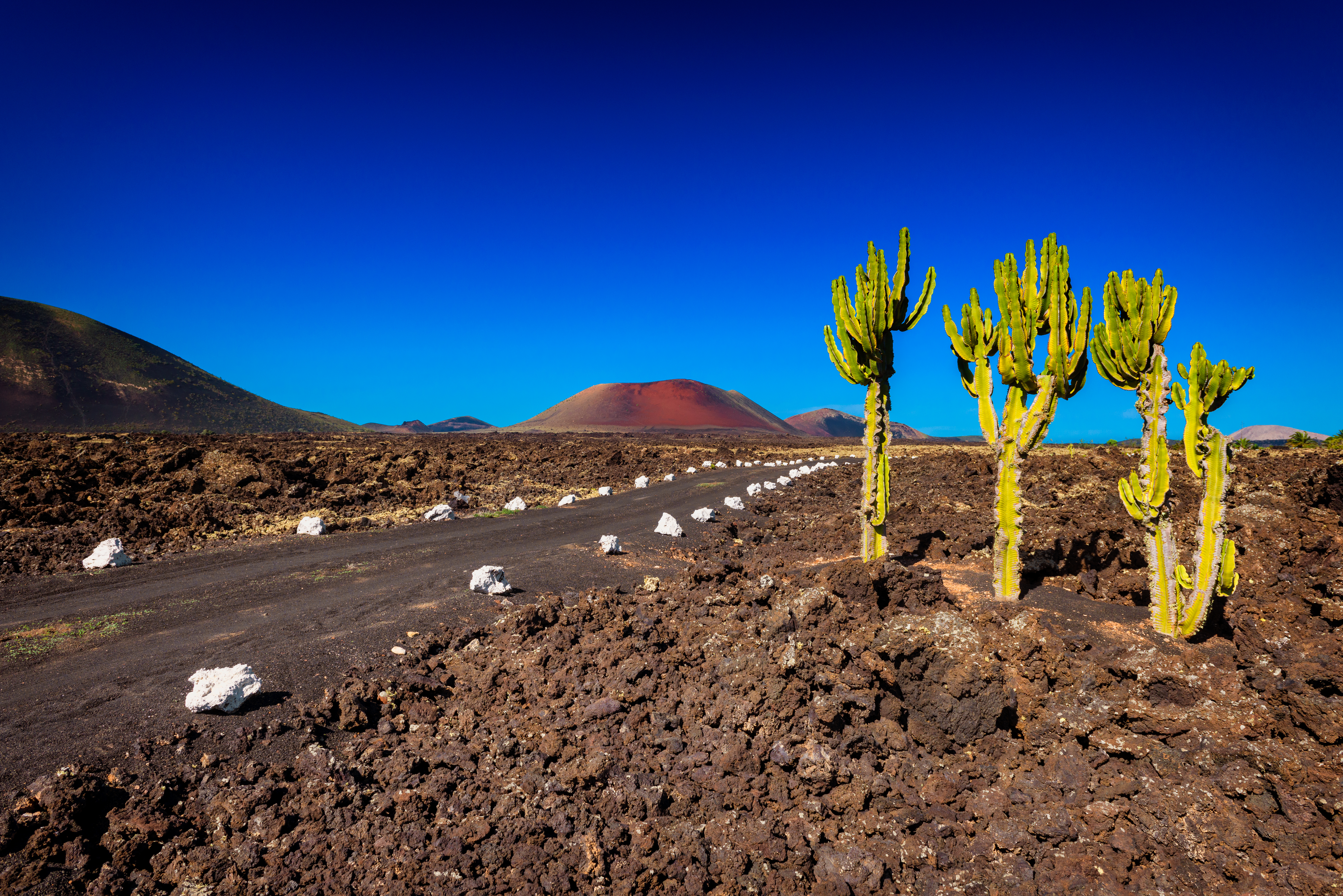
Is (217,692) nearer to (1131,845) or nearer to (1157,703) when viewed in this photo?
(1131,845)

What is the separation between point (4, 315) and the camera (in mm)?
83438

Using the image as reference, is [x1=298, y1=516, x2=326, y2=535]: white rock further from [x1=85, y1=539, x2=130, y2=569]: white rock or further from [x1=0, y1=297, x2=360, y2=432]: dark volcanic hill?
[x1=0, y1=297, x2=360, y2=432]: dark volcanic hill

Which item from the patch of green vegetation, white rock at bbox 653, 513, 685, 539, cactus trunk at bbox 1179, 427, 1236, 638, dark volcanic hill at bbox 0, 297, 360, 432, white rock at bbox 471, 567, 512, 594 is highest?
dark volcanic hill at bbox 0, 297, 360, 432

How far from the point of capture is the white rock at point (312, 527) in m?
12.9

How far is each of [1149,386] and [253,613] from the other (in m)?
10.6

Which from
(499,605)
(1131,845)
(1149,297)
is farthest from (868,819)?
(1149,297)

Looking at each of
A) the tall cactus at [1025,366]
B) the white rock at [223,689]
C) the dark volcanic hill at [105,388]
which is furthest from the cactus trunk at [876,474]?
the dark volcanic hill at [105,388]

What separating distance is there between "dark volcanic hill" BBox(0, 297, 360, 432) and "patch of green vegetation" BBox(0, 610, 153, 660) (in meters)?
77.3

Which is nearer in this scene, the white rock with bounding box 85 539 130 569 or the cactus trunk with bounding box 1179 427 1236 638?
the cactus trunk with bounding box 1179 427 1236 638

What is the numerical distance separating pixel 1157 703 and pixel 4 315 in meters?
126

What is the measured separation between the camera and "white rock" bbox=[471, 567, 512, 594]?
27.0ft

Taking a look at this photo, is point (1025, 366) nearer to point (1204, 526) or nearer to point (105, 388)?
point (1204, 526)

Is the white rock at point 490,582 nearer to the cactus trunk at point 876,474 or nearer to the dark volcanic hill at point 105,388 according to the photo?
the cactus trunk at point 876,474

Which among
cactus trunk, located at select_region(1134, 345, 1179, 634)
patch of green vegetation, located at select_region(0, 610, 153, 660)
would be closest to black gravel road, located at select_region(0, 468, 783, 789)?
patch of green vegetation, located at select_region(0, 610, 153, 660)
